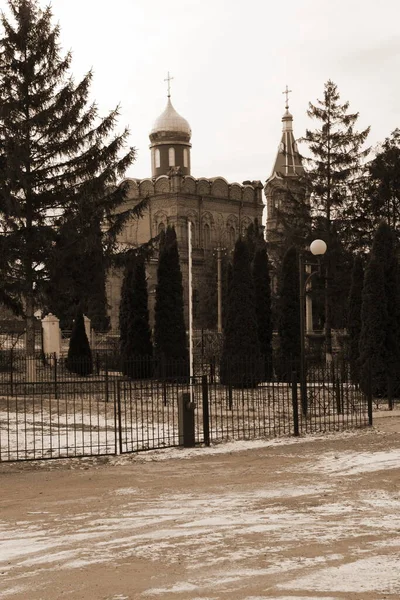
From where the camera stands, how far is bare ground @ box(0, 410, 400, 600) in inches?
216

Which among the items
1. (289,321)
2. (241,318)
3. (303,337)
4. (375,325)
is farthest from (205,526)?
(289,321)

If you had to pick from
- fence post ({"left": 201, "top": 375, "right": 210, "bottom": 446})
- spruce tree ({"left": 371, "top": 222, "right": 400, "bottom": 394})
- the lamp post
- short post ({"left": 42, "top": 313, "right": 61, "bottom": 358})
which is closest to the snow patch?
fence post ({"left": 201, "top": 375, "right": 210, "bottom": 446})

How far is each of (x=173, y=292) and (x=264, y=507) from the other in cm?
2019

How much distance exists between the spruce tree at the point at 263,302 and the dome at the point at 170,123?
31099 mm

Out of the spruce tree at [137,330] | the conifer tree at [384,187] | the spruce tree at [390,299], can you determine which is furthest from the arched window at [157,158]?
the spruce tree at [390,299]

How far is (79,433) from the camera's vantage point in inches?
547

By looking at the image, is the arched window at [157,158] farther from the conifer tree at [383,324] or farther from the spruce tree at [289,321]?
the conifer tree at [383,324]

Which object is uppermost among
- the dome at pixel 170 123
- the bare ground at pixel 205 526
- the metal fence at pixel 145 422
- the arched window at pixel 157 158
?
the dome at pixel 170 123

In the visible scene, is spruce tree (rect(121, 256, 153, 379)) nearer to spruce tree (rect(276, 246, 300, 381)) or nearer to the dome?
spruce tree (rect(276, 246, 300, 381))

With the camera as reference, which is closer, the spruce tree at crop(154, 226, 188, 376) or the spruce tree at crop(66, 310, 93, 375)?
the spruce tree at crop(154, 226, 188, 376)

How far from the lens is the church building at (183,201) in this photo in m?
56.0

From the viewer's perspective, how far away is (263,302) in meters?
27.7

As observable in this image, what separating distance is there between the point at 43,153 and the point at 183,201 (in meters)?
31.1

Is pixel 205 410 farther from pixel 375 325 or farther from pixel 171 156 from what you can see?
pixel 171 156
